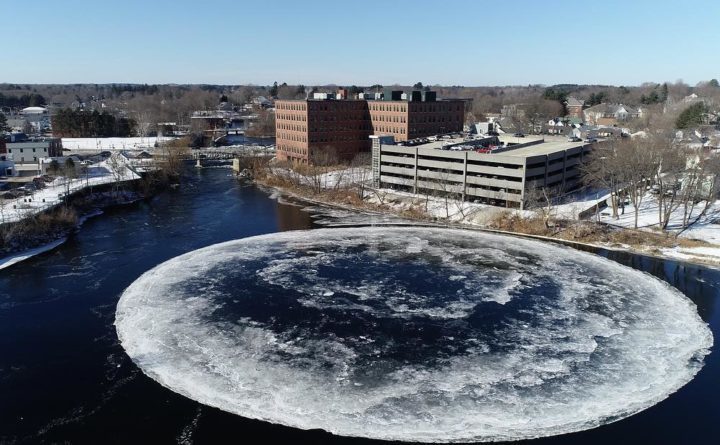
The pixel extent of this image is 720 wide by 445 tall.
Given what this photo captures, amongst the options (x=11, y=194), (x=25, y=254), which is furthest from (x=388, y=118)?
(x=25, y=254)

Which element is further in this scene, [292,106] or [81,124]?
[81,124]

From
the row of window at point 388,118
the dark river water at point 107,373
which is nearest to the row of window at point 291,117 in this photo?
the row of window at point 388,118

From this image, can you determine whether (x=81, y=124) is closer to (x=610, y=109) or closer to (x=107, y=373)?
(x=107, y=373)

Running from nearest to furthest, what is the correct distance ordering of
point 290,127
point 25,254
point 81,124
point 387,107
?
point 25,254
point 387,107
point 290,127
point 81,124

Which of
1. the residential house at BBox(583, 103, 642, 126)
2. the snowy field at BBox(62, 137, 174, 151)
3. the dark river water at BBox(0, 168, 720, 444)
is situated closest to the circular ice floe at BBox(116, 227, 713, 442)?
the dark river water at BBox(0, 168, 720, 444)

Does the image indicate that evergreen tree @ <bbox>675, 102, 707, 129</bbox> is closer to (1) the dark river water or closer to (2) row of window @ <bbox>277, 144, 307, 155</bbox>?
(2) row of window @ <bbox>277, 144, 307, 155</bbox>

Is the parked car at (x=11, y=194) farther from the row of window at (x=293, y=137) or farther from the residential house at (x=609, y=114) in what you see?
the residential house at (x=609, y=114)
